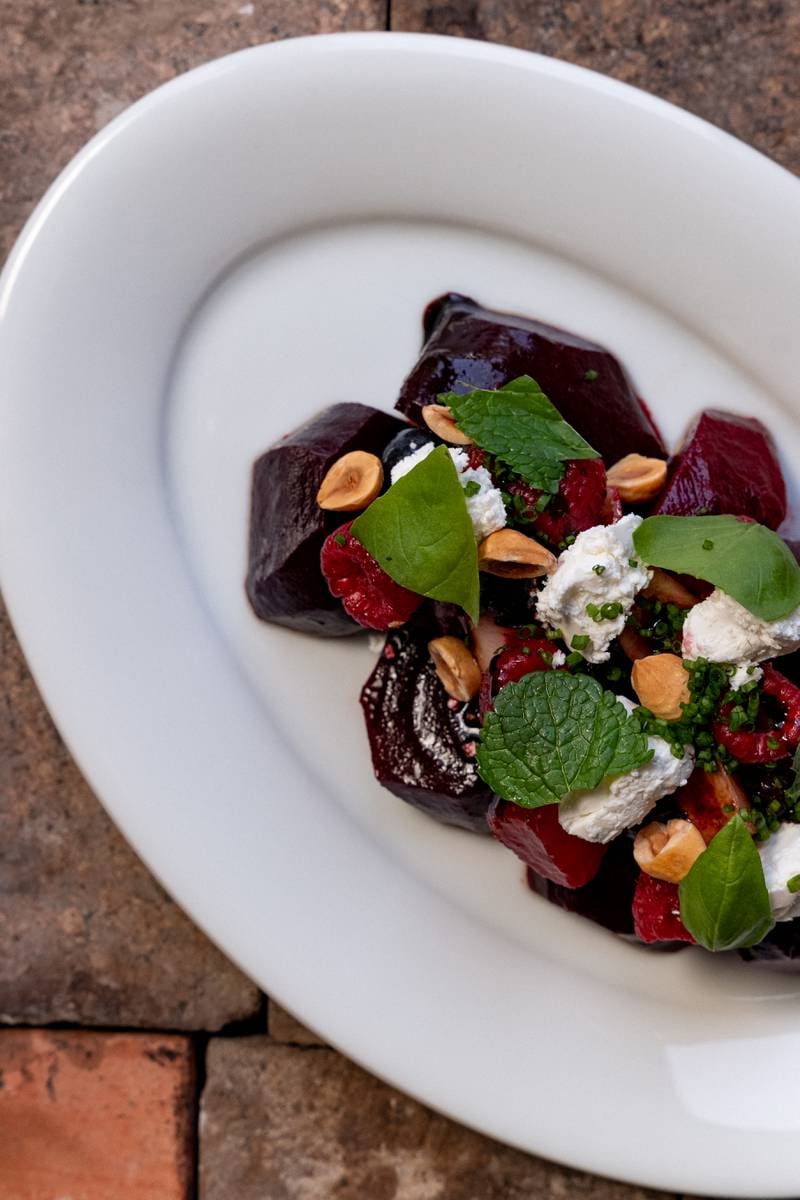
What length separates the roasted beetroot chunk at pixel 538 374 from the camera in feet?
5.37

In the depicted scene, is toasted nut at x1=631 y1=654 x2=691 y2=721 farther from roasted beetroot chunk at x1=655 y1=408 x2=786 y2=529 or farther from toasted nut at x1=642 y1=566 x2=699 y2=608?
roasted beetroot chunk at x1=655 y1=408 x2=786 y2=529

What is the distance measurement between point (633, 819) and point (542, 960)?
0.44 meters

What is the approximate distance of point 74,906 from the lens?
1.98 m

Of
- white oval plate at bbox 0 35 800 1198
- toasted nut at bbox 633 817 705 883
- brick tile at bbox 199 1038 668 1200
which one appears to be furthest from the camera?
brick tile at bbox 199 1038 668 1200

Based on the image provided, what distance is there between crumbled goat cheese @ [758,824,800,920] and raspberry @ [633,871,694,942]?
0.13 metres

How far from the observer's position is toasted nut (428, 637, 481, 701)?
1578 mm

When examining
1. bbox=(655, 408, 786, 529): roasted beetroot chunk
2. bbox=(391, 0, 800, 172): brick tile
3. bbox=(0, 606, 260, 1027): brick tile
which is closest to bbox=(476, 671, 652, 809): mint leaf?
bbox=(655, 408, 786, 529): roasted beetroot chunk

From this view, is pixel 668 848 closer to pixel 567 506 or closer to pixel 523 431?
pixel 567 506

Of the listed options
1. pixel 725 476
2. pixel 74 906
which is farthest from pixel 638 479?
pixel 74 906

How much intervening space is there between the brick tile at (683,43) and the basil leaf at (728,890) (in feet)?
4.26

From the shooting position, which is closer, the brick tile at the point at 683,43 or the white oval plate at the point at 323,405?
the white oval plate at the point at 323,405

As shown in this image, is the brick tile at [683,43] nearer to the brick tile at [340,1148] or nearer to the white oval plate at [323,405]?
the white oval plate at [323,405]

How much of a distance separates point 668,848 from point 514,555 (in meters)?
0.46

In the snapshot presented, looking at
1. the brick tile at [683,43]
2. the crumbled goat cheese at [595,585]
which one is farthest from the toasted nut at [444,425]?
the brick tile at [683,43]
